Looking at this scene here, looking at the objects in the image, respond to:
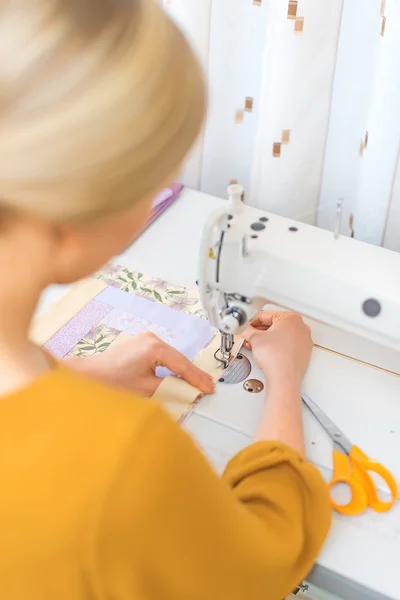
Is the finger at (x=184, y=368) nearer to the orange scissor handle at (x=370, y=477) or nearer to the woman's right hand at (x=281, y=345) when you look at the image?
the woman's right hand at (x=281, y=345)

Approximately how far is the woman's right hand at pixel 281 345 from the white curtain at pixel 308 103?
28 centimetres

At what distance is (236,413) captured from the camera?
893 millimetres

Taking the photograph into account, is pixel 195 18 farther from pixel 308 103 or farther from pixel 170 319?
pixel 170 319

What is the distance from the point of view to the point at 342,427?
88 cm

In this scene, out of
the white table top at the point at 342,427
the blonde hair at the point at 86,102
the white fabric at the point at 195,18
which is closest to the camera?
the blonde hair at the point at 86,102

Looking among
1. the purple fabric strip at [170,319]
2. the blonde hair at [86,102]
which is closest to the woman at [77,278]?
the blonde hair at [86,102]

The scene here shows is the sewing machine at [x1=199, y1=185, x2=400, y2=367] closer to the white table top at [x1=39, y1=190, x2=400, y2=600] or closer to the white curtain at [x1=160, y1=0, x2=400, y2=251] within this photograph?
the white table top at [x1=39, y1=190, x2=400, y2=600]

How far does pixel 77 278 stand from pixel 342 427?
0.48m

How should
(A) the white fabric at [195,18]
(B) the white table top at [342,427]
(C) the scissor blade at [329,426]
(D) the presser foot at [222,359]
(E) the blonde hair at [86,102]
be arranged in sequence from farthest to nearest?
(A) the white fabric at [195,18] → (D) the presser foot at [222,359] → (C) the scissor blade at [329,426] → (B) the white table top at [342,427] → (E) the blonde hair at [86,102]

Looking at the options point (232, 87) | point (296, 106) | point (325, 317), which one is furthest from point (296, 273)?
point (232, 87)

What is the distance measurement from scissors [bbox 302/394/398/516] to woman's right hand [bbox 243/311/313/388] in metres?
0.10

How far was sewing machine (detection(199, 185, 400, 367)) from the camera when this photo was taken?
0.79 metres

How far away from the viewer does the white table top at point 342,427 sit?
727 millimetres

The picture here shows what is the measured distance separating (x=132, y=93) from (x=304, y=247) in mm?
421
